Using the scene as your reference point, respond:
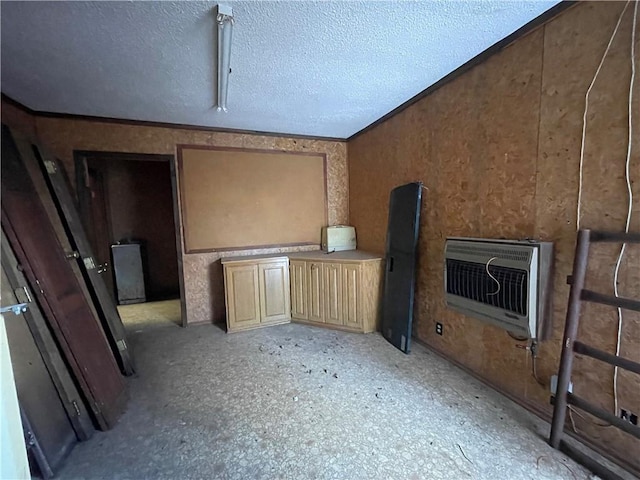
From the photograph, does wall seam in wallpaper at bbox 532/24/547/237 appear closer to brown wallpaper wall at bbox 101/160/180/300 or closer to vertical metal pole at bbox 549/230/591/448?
vertical metal pole at bbox 549/230/591/448

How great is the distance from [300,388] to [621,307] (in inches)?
81.5

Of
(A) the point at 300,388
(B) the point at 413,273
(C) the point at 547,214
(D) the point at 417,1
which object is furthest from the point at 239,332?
(D) the point at 417,1

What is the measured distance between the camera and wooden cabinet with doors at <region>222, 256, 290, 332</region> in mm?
3521

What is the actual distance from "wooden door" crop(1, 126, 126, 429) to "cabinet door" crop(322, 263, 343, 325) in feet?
6.99

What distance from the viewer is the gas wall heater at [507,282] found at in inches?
70.0

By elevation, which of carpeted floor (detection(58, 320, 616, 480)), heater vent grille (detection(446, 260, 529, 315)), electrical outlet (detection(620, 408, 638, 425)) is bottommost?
carpeted floor (detection(58, 320, 616, 480))

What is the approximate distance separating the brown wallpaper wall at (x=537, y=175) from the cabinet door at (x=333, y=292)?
0.95 m

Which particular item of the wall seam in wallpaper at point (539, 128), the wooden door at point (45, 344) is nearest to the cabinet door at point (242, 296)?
the wooden door at point (45, 344)

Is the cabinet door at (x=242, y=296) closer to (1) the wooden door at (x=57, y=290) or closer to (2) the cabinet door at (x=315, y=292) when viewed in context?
(2) the cabinet door at (x=315, y=292)

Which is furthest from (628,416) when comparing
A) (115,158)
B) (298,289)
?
(115,158)

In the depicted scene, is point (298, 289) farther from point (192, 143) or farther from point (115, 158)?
point (115, 158)

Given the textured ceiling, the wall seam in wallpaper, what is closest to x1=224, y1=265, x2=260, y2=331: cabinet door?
the textured ceiling

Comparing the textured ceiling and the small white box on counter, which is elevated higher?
the textured ceiling

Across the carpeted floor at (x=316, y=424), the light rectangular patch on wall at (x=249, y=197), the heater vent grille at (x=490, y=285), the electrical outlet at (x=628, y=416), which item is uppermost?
the light rectangular patch on wall at (x=249, y=197)
